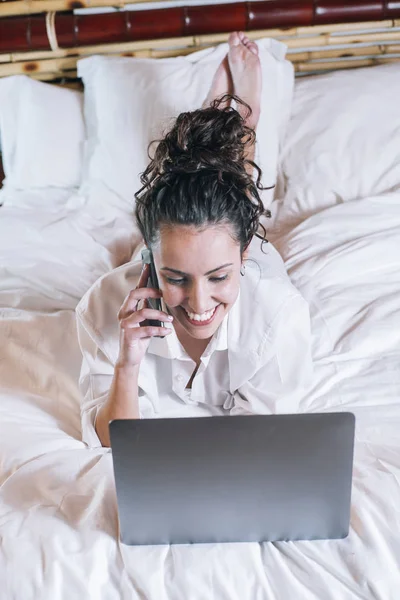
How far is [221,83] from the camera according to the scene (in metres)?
1.92

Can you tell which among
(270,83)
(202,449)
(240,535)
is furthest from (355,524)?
(270,83)

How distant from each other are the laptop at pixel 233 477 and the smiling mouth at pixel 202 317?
1.20 ft

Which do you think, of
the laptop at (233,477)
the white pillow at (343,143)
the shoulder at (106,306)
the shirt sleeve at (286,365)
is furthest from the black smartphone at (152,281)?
the white pillow at (343,143)

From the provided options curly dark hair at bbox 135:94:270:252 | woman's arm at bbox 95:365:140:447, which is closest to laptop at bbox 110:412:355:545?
woman's arm at bbox 95:365:140:447

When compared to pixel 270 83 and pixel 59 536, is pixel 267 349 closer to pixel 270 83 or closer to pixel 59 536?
pixel 59 536

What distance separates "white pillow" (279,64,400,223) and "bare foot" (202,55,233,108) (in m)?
0.25

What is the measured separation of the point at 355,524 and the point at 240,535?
0.18m

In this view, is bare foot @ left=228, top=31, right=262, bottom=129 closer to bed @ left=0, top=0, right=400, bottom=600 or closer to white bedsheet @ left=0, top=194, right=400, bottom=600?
bed @ left=0, top=0, right=400, bottom=600

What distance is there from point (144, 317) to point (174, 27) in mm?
1433

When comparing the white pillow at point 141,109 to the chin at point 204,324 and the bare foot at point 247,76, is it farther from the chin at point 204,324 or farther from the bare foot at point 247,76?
the chin at point 204,324

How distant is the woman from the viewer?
3.57 ft

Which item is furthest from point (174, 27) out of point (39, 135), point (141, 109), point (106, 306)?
point (106, 306)

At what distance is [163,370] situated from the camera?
136 centimetres

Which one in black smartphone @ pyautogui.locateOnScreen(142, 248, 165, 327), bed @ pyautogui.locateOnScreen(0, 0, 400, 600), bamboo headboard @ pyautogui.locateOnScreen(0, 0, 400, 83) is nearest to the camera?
bed @ pyautogui.locateOnScreen(0, 0, 400, 600)
